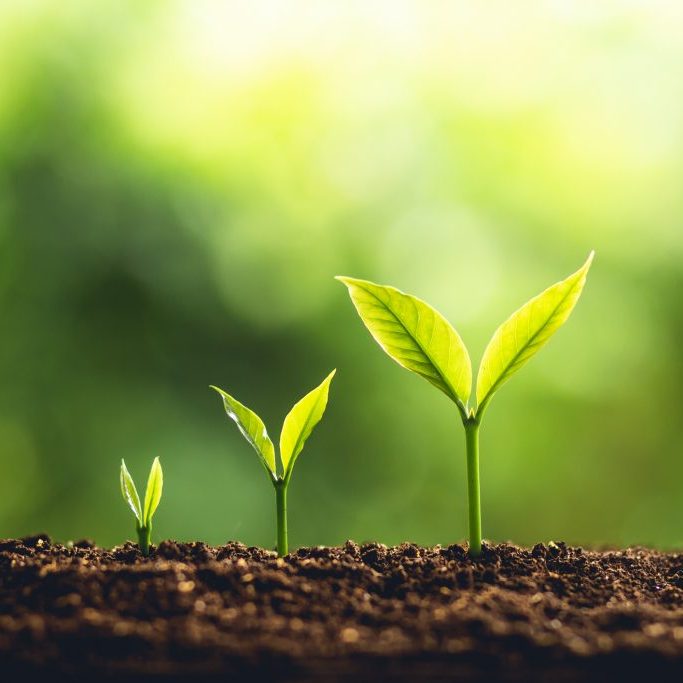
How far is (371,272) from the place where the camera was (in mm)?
3637

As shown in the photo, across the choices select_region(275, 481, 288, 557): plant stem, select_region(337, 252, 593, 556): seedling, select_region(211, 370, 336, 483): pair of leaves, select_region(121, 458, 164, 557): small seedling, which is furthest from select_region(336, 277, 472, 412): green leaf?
select_region(121, 458, 164, 557): small seedling

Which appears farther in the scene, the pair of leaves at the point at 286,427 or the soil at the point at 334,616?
the pair of leaves at the point at 286,427

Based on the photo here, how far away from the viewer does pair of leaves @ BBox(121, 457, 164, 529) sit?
107cm

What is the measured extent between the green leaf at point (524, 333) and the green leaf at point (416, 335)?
0.03 meters

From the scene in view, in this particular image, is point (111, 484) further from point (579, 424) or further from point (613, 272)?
point (613, 272)

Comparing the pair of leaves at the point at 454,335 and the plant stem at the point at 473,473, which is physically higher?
the pair of leaves at the point at 454,335

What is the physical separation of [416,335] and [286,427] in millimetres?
236

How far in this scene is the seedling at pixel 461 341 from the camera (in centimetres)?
99

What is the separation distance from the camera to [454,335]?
39.6 inches

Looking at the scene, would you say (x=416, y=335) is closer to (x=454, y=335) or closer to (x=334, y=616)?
(x=454, y=335)

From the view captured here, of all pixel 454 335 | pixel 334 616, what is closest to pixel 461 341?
pixel 454 335

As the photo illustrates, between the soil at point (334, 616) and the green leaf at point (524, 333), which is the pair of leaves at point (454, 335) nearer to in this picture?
the green leaf at point (524, 333)

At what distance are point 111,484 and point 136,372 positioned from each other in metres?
0.50

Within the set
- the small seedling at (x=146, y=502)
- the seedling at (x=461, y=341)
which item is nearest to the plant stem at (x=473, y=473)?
the seedling at (x=461, y=341)
